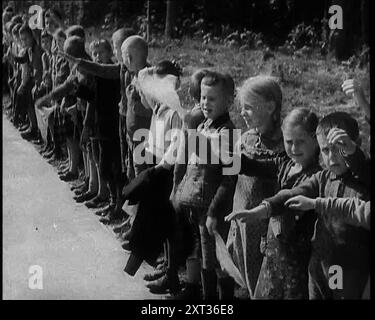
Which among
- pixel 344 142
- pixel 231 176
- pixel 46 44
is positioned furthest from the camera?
pixel 46 44

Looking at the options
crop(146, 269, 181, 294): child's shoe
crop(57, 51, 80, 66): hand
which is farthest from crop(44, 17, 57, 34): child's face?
crop(146, 269, 181, 294): child's shoe

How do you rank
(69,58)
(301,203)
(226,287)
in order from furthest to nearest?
(69,58), (226,287), (301,203)

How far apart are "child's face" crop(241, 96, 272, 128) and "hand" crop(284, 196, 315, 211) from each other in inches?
13.4

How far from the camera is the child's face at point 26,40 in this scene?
16.4 feet

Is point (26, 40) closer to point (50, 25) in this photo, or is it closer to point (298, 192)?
point (50, 25)

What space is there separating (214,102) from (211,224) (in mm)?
530

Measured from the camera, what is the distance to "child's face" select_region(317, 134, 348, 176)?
11.7ft

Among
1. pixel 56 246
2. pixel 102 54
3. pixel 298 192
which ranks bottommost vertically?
pixel 56 246

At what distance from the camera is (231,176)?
3.89m

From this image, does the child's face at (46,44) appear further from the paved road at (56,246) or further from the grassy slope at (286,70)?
the grassy slope at (286,70)

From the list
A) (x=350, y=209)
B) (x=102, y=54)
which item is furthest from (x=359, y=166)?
(x=102, y=54)

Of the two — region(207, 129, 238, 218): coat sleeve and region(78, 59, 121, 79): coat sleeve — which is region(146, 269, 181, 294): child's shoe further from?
region(78, 59, 121, 79): coat sleeve
